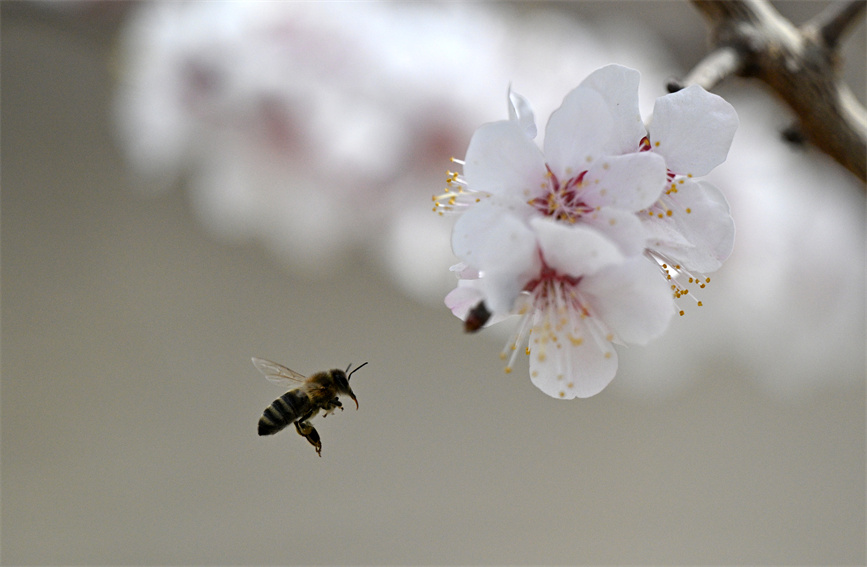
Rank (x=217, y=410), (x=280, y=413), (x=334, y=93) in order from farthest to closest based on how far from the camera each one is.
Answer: (x=217, y=410)
(x=334, y=93)
(x=280, y=413)

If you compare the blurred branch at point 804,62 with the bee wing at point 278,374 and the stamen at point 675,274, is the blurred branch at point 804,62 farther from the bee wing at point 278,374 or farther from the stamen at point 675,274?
the bee wing at point 278,374

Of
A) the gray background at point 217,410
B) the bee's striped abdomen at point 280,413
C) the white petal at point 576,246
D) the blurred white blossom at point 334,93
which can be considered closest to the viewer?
the white petal at point 576,246

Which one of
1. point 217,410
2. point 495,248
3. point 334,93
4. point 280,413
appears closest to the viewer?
point 495,248

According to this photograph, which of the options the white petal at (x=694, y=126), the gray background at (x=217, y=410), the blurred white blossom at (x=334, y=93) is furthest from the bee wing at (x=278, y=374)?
the gray background at (x=217, y=410)

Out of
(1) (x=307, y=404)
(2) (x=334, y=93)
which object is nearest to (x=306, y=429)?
(1) (x=307, y=404)

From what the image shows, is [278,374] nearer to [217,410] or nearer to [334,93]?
[334,93]

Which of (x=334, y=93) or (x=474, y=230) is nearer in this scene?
(x=474, y=230)

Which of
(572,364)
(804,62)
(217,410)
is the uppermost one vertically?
(217,410)

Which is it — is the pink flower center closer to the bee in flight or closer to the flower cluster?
the flower cluster
